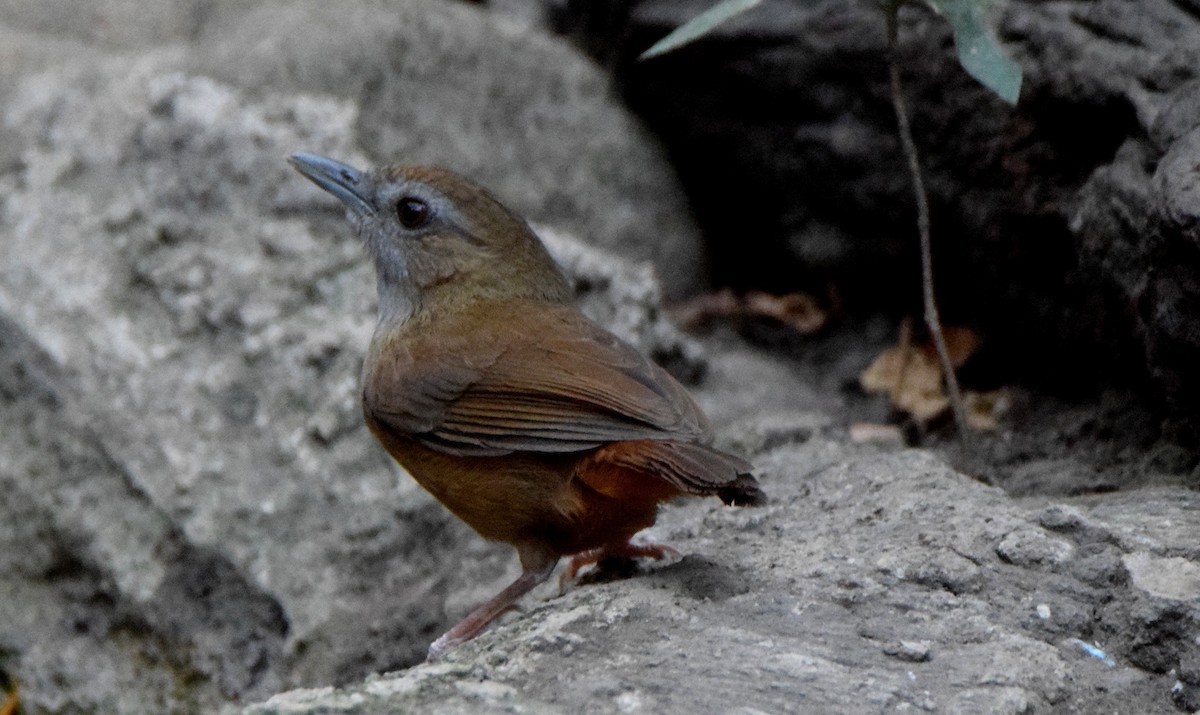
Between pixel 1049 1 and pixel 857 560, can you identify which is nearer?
pixel 857 560

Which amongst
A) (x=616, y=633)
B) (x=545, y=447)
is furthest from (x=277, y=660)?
(x=616, y=633)

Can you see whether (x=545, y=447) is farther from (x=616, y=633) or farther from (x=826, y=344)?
(x=826, y=344)

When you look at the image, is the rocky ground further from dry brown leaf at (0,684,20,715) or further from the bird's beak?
the bird's beak

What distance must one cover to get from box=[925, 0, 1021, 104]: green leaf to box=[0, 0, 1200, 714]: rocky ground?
1.04m

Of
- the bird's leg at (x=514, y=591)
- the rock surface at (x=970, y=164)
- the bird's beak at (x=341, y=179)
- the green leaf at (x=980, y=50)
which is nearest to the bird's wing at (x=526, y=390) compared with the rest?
the bird's leg at (x=514, y=591)

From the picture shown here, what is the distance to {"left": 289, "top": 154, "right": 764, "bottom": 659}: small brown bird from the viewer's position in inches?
134

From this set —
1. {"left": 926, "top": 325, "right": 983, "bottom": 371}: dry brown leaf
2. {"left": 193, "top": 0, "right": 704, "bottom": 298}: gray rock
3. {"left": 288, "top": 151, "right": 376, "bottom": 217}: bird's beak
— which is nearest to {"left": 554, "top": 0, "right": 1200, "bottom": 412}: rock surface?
{"left": 926, "top": 325, "right": 983, "bottom": 371}: dry brown leaf

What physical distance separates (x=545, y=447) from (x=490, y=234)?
1019mm

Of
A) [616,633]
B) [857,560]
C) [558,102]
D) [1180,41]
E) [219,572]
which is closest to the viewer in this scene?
[616,633]

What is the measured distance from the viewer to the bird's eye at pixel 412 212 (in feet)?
14.2

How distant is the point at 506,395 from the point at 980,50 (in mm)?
1587

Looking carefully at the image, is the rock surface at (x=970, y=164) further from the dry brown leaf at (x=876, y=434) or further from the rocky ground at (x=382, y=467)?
the dry brown leaf at (x=876, y=434)

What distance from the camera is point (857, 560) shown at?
3.36 metres

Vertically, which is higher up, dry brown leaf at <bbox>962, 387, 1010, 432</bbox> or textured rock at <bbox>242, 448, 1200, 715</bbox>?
textured rock at <bbox>242, 448, 1200, 715</bbox>
